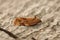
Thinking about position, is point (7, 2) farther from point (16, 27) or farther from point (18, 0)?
point (16, 27)

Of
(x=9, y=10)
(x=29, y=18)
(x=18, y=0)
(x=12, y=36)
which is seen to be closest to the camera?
(x=12, y=36)

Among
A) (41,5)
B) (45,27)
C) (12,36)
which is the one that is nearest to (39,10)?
(41,5)

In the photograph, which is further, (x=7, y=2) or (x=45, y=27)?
(x=7, y=2)

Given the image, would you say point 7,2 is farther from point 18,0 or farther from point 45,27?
point 45,27

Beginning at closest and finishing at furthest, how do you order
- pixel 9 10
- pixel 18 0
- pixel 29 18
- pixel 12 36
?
pixel 12 36 → pixel 29 18 → pixel 9 10 → pixel 18 0

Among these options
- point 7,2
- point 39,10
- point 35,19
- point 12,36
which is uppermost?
point 7,2

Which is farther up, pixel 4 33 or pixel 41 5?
pixel 41 5
